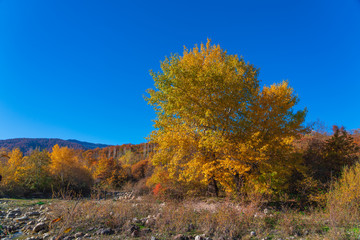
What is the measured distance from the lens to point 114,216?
7629 mm

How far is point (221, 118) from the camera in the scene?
11.5 m

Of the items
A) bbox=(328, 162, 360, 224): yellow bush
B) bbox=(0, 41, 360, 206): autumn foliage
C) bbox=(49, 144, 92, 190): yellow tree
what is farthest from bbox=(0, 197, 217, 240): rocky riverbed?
bbox=(49, 144, 92, 190): yellow tree

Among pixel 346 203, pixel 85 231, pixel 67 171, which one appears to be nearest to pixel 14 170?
pixel 67 171

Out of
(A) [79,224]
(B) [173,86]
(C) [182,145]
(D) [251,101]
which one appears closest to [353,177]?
(D) [251,101]

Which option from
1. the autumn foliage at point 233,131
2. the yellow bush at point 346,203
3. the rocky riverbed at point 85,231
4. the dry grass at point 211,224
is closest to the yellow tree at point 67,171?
the autumn foliage at point 233,131

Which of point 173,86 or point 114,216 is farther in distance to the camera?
point 173,86

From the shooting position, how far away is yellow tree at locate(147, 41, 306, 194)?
10891 mm

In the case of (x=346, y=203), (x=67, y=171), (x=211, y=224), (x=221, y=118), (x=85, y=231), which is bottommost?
(x=85, y=231)

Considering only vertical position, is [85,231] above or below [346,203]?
below

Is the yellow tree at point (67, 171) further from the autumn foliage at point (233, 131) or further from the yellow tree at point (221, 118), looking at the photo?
the yellow tree at point (221, 118)

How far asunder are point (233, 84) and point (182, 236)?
25.8ft

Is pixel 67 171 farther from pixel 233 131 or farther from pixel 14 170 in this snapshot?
pixel 233 131

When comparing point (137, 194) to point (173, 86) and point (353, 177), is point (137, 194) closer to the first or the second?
point (173, 86)

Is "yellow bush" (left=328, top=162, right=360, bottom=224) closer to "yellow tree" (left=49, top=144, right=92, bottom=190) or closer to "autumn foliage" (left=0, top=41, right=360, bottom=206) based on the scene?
"autumn foliage" (left=0, top=41, right=360, bottom=206)
